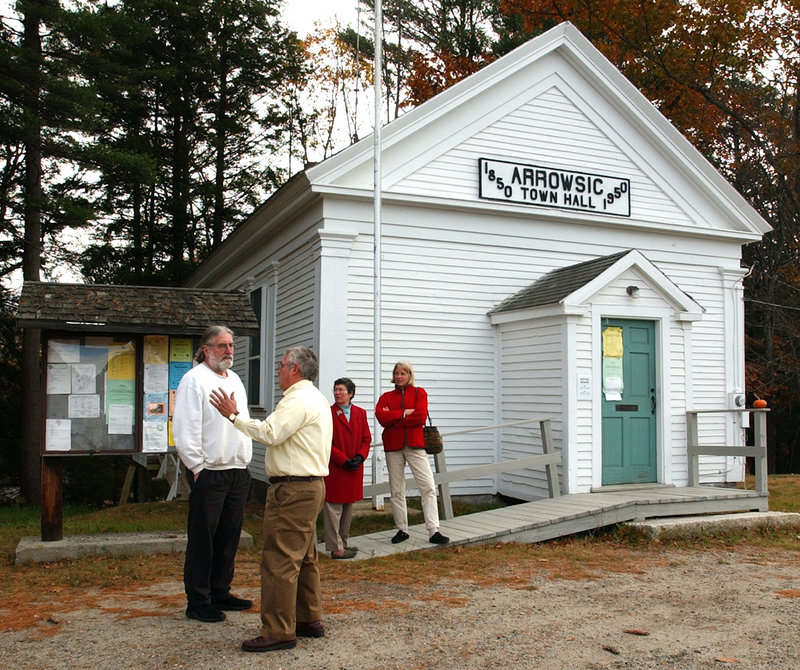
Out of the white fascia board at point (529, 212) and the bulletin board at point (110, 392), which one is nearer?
the bulletin board at point (110, 392)

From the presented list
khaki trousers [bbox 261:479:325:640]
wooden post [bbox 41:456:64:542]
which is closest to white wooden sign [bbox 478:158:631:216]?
wooden post [bbox 41:456:64:542]

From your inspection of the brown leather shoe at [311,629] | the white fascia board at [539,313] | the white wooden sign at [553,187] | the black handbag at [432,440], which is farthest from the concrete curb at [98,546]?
the white wooden sign at [553,187]

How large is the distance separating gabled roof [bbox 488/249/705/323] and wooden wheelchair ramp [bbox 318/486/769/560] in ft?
7.89

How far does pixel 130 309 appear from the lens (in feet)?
27.1

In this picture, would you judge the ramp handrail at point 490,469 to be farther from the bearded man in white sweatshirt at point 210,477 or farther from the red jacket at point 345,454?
the bearded man in white sweatshirt at point 210,477

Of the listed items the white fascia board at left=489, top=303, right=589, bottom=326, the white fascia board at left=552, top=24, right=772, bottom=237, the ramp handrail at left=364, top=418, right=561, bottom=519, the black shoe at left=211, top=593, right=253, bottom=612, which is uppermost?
the white fascia board at left=552, top=24, right=772, bottom=237

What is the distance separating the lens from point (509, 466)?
9.95 m

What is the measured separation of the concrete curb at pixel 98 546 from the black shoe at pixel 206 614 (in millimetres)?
2612

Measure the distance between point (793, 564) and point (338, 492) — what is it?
4294 millimetres

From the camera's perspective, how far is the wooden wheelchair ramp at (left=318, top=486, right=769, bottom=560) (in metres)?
8.42

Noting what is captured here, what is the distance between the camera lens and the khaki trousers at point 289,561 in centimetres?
496

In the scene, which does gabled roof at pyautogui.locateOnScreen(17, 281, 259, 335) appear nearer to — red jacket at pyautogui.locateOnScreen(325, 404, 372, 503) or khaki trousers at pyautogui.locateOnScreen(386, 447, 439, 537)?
red jacket at pyautogui.locateOnScreen(325, 404, 372, 503)

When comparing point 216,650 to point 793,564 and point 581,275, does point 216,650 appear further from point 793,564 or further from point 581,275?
point 581,275

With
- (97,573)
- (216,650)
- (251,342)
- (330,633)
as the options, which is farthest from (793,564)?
(251,342)
